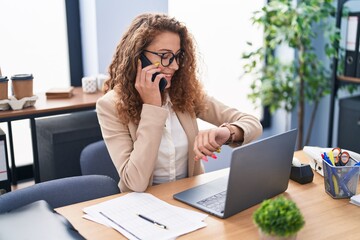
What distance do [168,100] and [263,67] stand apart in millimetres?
1718

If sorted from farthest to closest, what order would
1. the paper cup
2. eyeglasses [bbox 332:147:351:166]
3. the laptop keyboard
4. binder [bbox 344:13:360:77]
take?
binder [bbox 344:13:360:77]
the paper cup
eyeglasses [bbox 332:147:351:166]
the laptop keyboard

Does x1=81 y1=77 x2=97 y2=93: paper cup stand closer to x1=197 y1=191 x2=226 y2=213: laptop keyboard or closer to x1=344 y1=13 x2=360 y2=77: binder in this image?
x1=197 y1=191 x2=226 y2=213: laptop keyboard

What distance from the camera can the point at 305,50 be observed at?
317 centimetres

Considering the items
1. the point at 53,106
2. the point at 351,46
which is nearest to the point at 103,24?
the point at 53,106

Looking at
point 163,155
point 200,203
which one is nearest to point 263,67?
point 163,155

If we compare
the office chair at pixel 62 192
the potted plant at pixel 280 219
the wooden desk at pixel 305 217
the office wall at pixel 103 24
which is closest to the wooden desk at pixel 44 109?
the office wall at pixel 103 24

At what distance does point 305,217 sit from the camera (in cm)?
123

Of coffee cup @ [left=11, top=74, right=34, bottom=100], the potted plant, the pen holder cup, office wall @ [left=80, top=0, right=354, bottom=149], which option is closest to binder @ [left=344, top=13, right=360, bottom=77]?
office wall @ [left=80, top=0, right=354, bottom=149]

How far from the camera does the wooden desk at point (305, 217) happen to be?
1.14 m

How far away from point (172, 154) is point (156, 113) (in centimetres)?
20

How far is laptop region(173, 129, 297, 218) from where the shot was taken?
45.4 inches

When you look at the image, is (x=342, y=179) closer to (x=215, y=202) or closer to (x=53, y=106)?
(x=215, y=202)

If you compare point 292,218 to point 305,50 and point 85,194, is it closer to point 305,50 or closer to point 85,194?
point 85,194

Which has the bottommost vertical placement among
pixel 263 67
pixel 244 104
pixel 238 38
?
pixel 244 104
